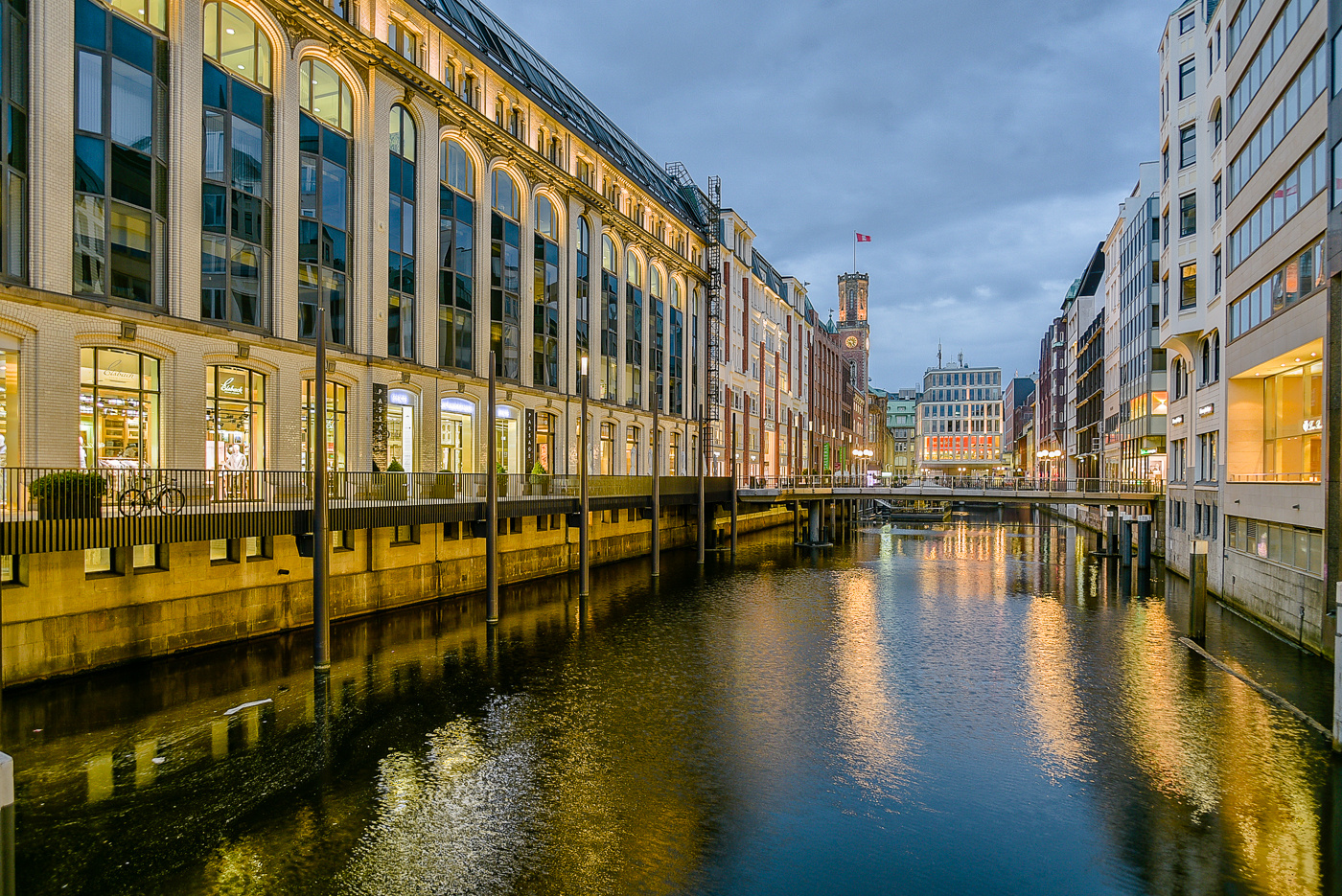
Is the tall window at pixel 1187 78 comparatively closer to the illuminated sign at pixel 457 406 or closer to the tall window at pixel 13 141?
the illuminated sign at pixel 457 406

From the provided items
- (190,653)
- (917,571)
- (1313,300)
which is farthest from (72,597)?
(917,571)

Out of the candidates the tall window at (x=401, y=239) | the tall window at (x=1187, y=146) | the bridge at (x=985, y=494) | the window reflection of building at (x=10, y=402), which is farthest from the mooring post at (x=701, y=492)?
the window reflection of building at (x=10, y=402)

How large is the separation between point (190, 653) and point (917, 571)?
35551 millimetres

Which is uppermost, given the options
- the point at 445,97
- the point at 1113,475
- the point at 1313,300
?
the point at 445,97

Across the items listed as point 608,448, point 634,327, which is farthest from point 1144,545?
point 634,327

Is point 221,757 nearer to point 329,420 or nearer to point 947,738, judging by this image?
point 947,738

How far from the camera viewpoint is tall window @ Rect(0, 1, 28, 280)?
60.9 feet

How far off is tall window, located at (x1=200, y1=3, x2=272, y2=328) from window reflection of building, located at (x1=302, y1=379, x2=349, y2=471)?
3155 millimetres

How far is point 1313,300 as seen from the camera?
22.8 meters

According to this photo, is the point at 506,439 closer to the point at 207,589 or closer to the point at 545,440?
the point at 545,440

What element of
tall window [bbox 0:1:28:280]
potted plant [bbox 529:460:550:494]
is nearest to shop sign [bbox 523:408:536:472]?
potted plant [bbox 529:460:550:494]

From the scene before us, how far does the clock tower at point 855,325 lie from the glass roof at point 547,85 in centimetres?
9168

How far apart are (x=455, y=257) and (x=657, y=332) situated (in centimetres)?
2287

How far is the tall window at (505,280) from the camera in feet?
123
